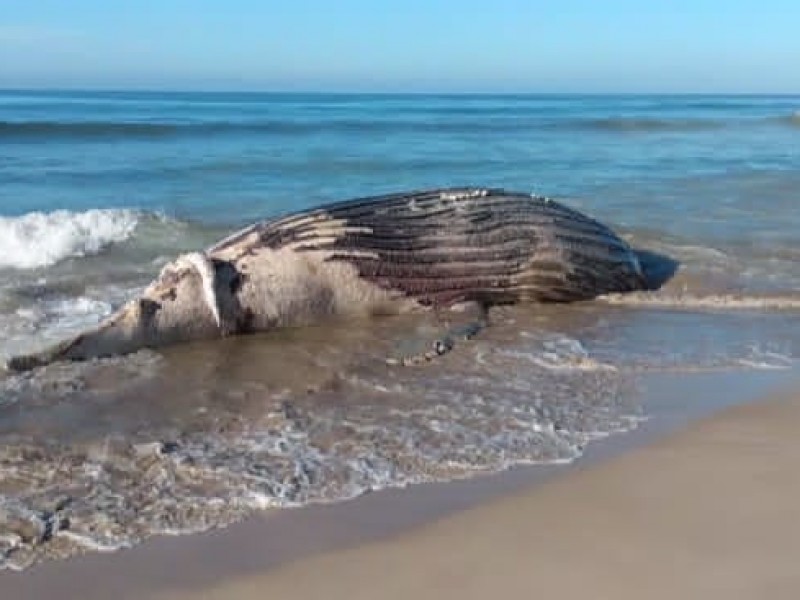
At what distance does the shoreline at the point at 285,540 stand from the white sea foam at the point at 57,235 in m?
4.97

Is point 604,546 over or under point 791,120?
under

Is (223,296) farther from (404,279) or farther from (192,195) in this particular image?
(192,195)

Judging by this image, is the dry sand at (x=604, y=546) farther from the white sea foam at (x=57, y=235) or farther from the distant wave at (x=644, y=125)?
the distant wave at (x=644, y=125)

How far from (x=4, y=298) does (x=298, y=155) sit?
13392 mm

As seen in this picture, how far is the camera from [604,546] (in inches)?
128

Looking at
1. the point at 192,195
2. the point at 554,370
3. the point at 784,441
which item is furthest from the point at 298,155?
the point at 784,441

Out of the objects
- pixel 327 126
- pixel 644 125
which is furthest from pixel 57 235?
pixel 644 125

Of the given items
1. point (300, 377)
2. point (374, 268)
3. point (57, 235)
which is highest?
point (374, 268)

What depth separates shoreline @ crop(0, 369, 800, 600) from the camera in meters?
3.05

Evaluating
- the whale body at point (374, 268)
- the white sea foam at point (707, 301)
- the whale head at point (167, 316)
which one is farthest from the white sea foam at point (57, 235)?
the white sea foam at point (707, 301)

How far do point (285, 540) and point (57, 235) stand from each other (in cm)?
601

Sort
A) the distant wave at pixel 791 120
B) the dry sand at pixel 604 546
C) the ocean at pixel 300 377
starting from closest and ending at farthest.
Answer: the dry sand at pixel 604 546
the ocean at pixel 300 377
the distant wave at pixel 791 120

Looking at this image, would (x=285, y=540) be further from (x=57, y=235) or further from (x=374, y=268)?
(x=57, y=235)

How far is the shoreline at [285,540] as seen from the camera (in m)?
3.05
